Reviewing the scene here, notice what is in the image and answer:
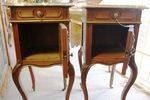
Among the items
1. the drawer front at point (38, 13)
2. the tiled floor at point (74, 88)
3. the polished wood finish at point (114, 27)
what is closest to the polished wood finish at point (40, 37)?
the drawer front at point (38, 13)

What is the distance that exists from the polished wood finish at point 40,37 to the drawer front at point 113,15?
173 millimetres

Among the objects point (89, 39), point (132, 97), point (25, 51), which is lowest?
point (132, 97)

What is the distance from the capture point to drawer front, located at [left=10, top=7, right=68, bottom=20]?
45.0 inches

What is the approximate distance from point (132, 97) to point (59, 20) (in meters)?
1.01

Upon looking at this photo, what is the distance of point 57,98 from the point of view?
64.6 inches

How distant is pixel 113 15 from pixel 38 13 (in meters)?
0.49

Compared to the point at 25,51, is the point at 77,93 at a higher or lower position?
lower

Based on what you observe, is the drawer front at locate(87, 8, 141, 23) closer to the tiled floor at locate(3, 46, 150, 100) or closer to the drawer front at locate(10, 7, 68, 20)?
the drawer front at locate(10, 7, 68, 20)

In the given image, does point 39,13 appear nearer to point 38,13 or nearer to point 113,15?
point 38,13

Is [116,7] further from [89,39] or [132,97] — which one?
[132,97]

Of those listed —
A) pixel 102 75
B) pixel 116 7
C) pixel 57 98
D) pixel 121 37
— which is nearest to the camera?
pixel 116 7

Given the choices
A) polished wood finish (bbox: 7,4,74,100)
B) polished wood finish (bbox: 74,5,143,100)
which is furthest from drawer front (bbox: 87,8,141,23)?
polished wood finish (bbox: 7,4,74,100)

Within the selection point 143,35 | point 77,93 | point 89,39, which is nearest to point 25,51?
point 89,39

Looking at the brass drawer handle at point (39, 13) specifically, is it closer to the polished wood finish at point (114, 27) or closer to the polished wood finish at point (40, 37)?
the polished wood finish at point (40, 37)
